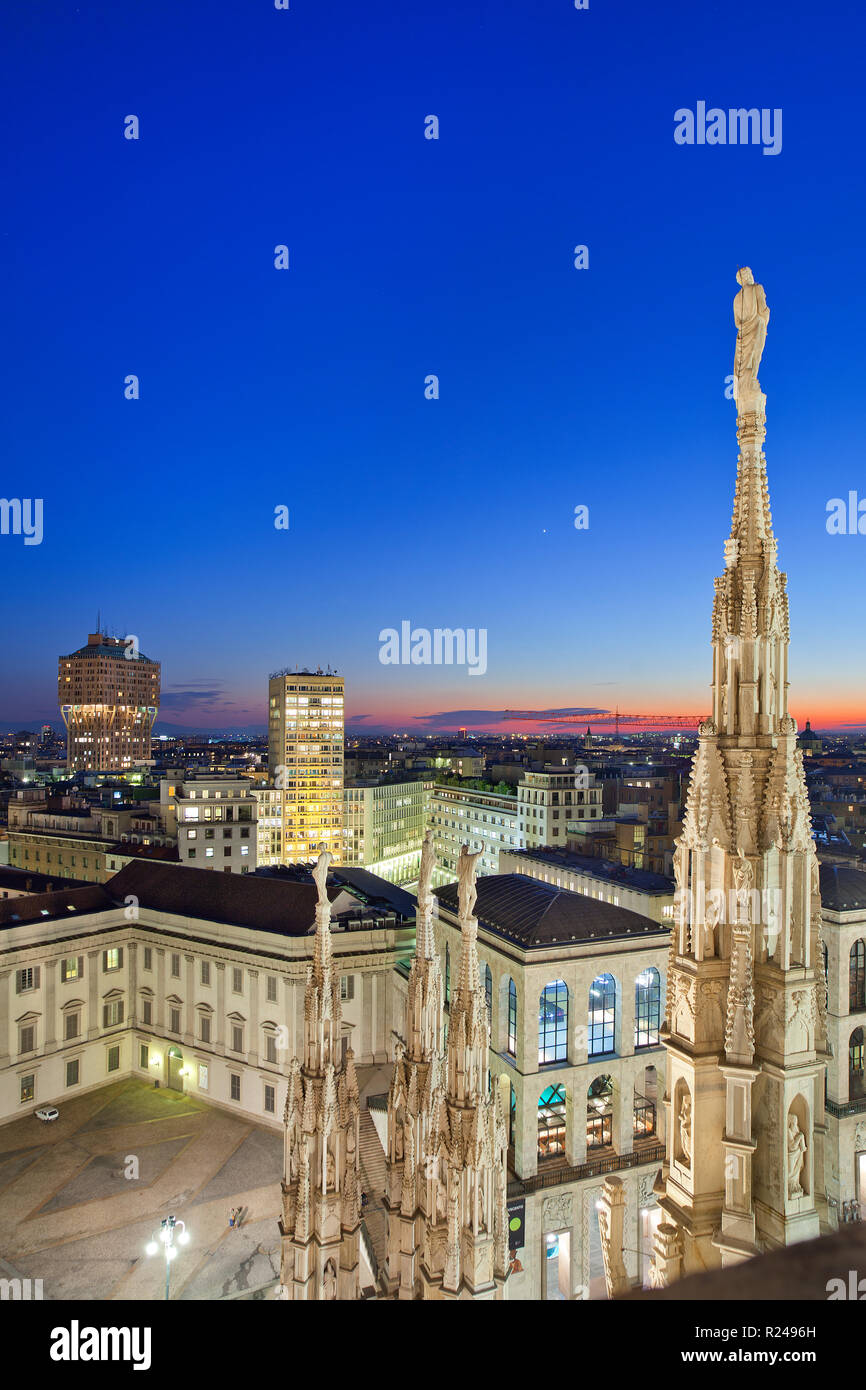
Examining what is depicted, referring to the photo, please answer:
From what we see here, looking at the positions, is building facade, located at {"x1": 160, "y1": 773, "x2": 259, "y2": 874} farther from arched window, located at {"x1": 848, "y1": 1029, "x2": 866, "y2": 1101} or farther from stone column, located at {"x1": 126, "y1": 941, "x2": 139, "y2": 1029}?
arched window, located at {"x1": 848, "y1": 1029, "x2": 866, "y2": 1101}

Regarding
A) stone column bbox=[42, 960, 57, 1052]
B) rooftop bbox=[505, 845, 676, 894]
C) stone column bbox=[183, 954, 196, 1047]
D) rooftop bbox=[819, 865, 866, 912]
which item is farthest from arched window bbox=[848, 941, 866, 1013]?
stone column bbox=[42, 960, 57, 1052]

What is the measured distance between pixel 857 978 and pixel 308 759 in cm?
10675

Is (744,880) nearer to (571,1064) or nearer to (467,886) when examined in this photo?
(467,886)

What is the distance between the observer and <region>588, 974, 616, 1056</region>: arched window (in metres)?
39.4

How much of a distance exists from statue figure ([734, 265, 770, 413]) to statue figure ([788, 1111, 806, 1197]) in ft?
33.0

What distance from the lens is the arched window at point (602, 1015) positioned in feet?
129

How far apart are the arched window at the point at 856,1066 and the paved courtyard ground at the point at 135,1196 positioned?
29.6 meters

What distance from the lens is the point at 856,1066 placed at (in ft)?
126

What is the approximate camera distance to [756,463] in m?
10.8

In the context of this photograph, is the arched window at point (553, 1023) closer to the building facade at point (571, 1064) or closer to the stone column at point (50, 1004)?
the building facade at point (571, 1064)

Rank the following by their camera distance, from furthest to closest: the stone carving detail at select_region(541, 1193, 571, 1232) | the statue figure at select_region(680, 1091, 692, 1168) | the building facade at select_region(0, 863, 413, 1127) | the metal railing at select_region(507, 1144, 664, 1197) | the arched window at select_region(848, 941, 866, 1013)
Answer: the building facade at select_region(0, 863, 413, 1127) → the arched window at select_region(848, 941, 866, 1013) → the stone carving detail at select_region(541, 1193, 571, 1232) → the metal railing at select_region(507, 1144, 664, 1197) → the statue figure at select_region(680, 1091, 692, 1168)

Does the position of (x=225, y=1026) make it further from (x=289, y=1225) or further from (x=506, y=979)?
(x=289, y=1225)

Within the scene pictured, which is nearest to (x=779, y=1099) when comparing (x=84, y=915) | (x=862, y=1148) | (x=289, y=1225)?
(x=289, y=1225)

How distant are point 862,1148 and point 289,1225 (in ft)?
108
